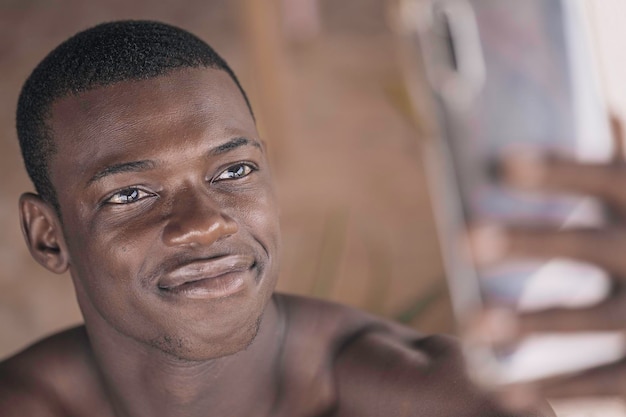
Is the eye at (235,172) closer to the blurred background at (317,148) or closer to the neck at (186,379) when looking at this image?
the neck at (186,379)

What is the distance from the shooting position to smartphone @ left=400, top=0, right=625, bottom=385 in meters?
1.17

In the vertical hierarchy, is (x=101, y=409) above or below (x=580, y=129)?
below

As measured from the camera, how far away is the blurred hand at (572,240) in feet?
3.67

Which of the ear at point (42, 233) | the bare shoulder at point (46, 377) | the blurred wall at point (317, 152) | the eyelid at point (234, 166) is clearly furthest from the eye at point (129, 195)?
the blurred wall at point (317, 152)

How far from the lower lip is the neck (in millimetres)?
201

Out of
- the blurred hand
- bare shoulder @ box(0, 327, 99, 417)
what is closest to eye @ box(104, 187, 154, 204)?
bare shoulder @ box(0, 327, 99, 417)

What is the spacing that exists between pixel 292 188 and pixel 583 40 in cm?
236

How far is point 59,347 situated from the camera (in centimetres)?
176

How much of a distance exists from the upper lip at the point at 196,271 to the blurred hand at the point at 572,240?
433 mm

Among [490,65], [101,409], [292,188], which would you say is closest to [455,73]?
[490,65]

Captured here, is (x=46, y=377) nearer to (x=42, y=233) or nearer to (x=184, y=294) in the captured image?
(x=42, y=233)

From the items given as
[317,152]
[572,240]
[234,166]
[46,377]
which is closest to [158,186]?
[234,166]

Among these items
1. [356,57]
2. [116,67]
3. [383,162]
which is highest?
[116,67]

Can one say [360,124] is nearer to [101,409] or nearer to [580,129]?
[101,409]
